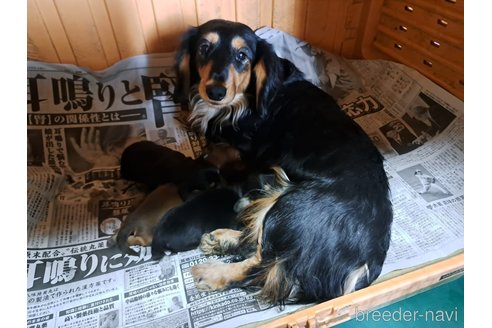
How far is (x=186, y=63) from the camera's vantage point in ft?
4.05

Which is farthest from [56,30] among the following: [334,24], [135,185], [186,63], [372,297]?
[372,297]

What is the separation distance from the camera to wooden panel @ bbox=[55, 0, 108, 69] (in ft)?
4.42

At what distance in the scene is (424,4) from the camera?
138cm

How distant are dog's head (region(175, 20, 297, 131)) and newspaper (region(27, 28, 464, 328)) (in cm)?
27

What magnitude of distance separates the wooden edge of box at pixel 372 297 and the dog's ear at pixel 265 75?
24.5 inches

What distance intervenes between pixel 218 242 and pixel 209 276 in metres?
0.10

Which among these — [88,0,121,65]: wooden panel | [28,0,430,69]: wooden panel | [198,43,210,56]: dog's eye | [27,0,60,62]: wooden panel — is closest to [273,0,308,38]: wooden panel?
[28,0,430,69]: wooden panel

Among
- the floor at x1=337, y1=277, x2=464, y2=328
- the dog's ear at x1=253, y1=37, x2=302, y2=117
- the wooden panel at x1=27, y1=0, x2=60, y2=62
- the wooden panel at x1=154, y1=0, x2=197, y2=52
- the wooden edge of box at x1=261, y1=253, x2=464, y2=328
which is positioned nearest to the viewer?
the wooden edge of box at x1=261, y1=253, x2=464, y2=328

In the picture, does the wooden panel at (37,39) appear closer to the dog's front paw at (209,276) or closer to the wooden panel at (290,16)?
the wooden panel at (290,16)

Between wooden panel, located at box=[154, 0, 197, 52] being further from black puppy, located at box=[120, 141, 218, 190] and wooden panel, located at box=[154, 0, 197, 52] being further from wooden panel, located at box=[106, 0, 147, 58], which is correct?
black puppy, located at box=[120, 141, 218, 190]

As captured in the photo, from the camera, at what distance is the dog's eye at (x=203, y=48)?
1.13 meters

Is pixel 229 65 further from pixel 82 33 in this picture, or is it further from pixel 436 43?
pixel 436 43

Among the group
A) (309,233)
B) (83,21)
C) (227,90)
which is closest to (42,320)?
(309,233)

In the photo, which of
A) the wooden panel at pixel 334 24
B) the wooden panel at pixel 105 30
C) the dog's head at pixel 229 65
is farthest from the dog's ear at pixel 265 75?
the wooden panel at pixel 105 30
